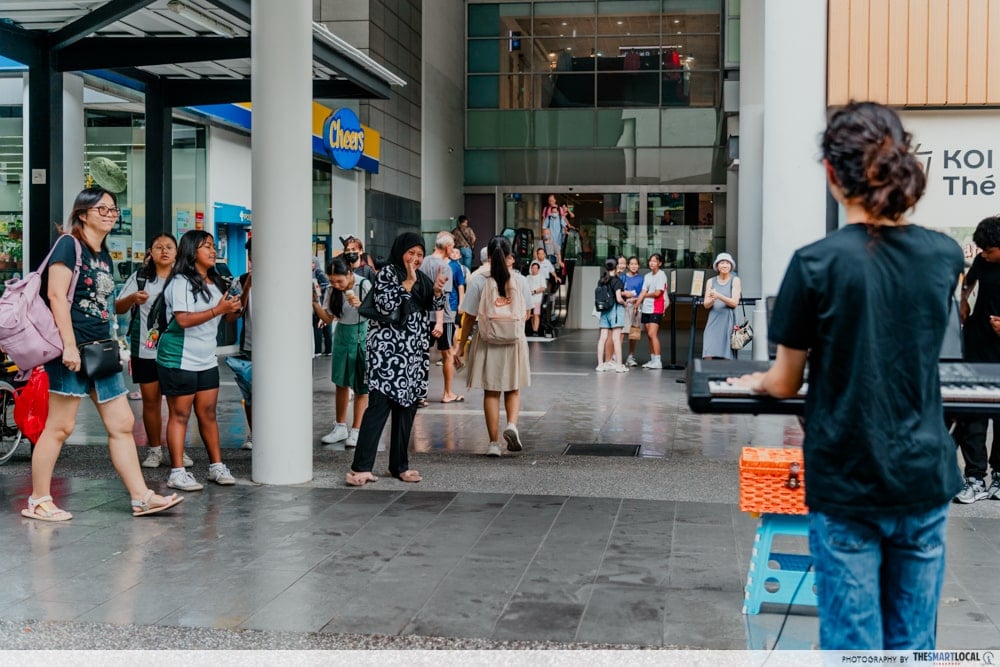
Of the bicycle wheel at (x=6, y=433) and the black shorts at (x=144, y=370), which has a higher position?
the black shorts at (x=144, y=370)

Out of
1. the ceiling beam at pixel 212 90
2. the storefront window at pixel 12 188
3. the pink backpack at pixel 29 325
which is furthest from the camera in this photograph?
the storefront window at pixel 12 188

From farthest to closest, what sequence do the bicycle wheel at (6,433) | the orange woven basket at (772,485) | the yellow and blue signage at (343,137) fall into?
the yellow and blue signage at (343,137) → the bicycle wheel at (6,433) → the orange woven basket at (772,485)

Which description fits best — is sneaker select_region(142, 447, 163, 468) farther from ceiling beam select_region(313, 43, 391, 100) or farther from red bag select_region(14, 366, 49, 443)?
ceiling beam select_region(313, 43, 391, 100)

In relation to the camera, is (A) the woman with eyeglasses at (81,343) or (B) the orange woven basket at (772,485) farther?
(A) the woman with eyeglasses at (81,343)

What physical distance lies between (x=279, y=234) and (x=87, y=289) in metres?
1.63

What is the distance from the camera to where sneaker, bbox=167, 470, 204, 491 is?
24.5 feet

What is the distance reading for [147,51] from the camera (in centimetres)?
1071

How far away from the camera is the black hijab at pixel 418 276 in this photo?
304 inches

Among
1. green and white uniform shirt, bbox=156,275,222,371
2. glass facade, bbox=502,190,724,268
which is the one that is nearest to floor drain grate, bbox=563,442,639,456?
green and white uniform shirt, bbox=156,275,222,371

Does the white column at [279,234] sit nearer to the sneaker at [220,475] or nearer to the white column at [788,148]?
the sneaker at [220,475]

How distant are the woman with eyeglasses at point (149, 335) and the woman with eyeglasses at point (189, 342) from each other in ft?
2.49

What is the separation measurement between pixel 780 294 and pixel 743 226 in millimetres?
15940

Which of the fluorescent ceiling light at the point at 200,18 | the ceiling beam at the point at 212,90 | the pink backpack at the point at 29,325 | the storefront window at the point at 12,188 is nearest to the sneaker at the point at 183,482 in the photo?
the pink backpack at the point at 29,325

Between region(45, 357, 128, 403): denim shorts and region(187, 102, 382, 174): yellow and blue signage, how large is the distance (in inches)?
346
